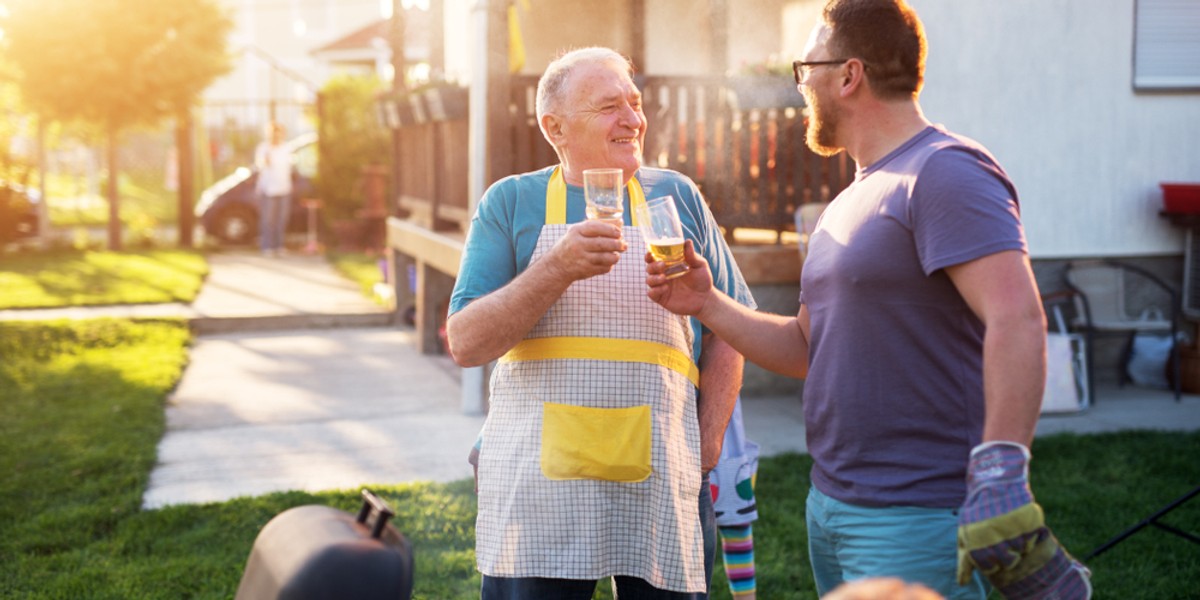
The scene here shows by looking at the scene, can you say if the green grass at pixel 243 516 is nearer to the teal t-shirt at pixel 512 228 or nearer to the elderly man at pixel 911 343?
the teal t-shirt at pixel 512 228

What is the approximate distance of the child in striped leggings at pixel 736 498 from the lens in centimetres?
376

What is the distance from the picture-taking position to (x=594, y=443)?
263 centimetres

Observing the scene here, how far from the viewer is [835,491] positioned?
236cm

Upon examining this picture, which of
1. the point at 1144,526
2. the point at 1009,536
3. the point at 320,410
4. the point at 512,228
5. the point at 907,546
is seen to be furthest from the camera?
the point at 320,410

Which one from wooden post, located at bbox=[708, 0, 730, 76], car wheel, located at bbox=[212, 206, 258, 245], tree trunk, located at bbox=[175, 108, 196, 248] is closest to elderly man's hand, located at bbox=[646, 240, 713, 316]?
wooden post, located at bbox=[708, 0, 730, 76]

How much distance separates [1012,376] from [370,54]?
33.3m

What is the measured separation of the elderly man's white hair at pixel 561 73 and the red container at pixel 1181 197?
7.00m

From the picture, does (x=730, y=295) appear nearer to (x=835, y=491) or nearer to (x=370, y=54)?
(x=835, y=491)

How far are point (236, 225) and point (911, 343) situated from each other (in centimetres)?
1839

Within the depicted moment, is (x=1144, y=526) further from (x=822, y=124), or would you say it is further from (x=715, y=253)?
(x=822, y=124)

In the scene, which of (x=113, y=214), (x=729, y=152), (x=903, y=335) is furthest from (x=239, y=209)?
(x=903, y=335)

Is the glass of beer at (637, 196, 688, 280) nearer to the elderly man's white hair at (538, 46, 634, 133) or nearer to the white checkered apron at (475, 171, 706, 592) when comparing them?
the white checkered apron at (475, 171, 706, 592)

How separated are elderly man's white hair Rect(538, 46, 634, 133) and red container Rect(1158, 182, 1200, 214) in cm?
700

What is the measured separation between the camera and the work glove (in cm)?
194
